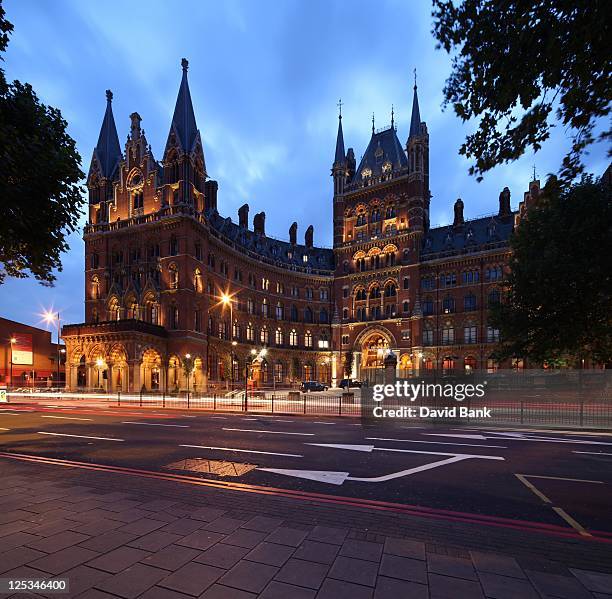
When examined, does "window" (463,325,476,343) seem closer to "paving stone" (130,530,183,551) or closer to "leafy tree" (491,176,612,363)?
"leafy tree" (491,176,612,363)

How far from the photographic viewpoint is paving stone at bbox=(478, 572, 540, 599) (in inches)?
146

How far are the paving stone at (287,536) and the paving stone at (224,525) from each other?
0.59 metres

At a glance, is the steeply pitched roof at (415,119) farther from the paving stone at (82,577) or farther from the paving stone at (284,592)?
the paving stone at (82,577)

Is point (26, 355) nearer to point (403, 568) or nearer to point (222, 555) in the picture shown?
point (222, 555)

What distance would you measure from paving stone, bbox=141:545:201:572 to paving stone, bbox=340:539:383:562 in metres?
1.82

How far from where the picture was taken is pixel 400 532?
5.27 metres

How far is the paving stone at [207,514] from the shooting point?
18.7 ft

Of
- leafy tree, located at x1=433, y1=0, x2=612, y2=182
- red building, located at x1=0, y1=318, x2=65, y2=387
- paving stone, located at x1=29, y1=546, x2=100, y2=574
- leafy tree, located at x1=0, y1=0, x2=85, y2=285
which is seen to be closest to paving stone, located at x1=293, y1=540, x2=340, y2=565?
paving stone, located at x1=29, y1=546, x2=100, y2=574

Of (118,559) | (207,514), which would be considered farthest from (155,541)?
(207,514)

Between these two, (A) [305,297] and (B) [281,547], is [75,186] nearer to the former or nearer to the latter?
(B) [281,547]

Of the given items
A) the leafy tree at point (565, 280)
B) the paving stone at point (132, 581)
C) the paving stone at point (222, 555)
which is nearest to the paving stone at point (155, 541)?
the paving stone at point (132, 581)

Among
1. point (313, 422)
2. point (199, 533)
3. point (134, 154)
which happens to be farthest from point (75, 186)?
point (134, 154)

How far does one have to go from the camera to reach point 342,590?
379 centimetres

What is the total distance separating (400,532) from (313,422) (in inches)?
516
